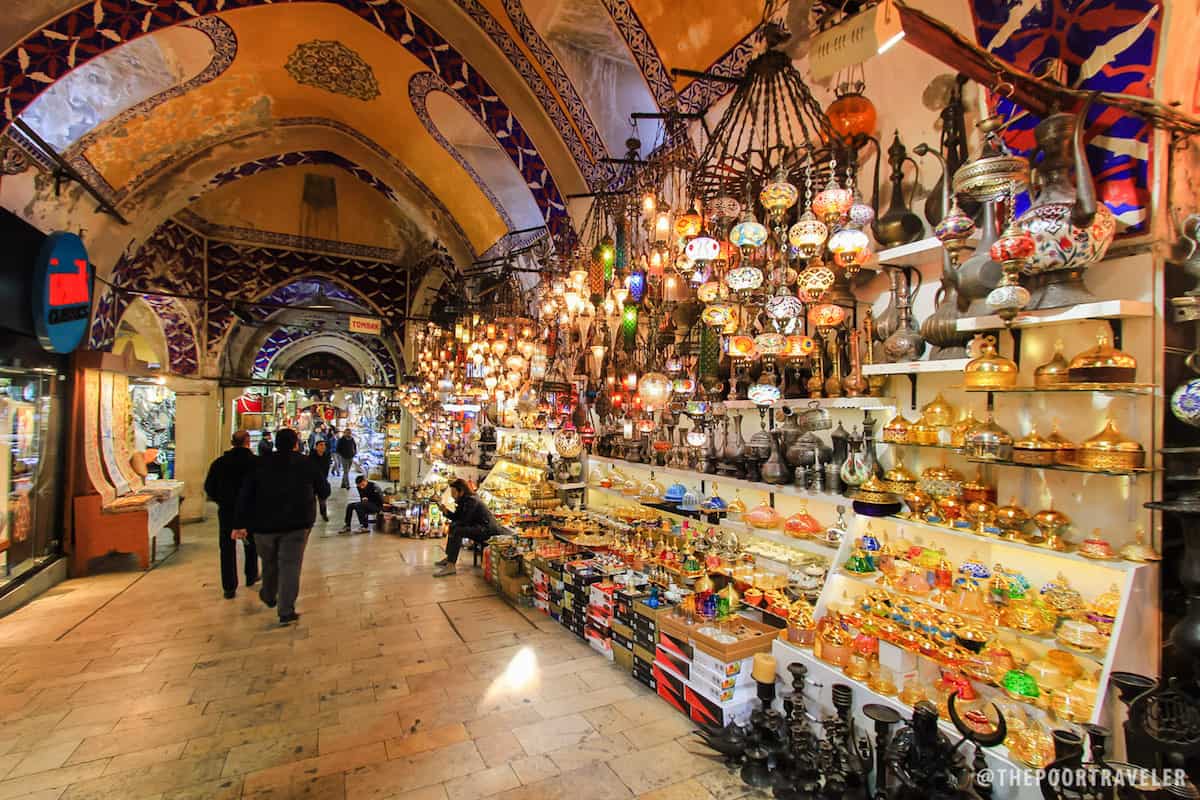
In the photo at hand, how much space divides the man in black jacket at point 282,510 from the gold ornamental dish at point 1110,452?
4921 millimetres

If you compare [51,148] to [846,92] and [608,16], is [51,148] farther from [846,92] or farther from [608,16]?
[846,92]

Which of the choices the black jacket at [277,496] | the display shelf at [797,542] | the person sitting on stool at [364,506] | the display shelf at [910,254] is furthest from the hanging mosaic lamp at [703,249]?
the person sitting on stool at [364,506]

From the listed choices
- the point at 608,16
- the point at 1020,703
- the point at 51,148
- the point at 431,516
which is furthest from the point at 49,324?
the point at 1020,703

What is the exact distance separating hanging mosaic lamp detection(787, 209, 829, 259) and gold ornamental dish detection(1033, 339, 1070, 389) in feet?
3.27

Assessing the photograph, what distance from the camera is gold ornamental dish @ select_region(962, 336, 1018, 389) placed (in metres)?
2.14

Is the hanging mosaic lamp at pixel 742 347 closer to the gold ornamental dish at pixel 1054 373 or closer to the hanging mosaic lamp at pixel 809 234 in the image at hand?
the hanging mosaic lamp at pixel 809 234

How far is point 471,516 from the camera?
6.39m

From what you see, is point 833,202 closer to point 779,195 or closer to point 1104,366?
point 779,195

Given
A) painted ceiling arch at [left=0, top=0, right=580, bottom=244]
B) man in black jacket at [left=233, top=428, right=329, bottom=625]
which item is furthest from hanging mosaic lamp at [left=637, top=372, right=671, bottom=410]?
painted ceiling arch at [left=0, top=0, right=580, bottom=244]

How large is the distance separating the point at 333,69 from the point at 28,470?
17.9ft

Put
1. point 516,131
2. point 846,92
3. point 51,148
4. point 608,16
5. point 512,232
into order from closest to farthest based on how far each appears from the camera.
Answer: point 846,92 → point 608,16 → point 51,148 → point 516,131 → point 512,232

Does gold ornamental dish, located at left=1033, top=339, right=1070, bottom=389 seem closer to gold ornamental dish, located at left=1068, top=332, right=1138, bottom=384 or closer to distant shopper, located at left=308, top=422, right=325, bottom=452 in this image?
gold ornamental dish, located at left=1068, top=332, right=1138, bottom=384

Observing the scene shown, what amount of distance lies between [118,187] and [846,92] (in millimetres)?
7942

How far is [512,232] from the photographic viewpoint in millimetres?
7418
